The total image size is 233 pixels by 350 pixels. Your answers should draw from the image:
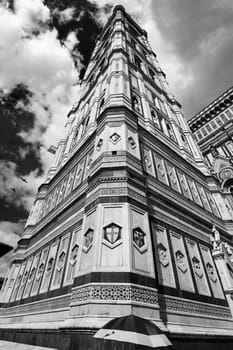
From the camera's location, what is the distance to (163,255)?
4422mm

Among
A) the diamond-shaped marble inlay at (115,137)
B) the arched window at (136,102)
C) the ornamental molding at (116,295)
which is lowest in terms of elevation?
the ornamental molding at (116,295)

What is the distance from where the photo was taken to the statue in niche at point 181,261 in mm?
4664

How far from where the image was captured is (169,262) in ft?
14.5

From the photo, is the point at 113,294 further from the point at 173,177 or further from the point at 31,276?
the point at 173,177

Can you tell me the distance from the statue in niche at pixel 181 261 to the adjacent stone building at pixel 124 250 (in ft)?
0.09

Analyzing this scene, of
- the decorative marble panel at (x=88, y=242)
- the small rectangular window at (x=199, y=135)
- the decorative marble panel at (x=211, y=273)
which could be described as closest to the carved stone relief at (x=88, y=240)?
the decorative marble panel at (x=88, y=242)

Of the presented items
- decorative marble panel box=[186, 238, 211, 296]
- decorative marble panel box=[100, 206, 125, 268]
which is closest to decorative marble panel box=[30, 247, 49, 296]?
decorative marble panel box=[100, 206, 125, 268]

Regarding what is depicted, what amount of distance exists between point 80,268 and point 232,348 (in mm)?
3528

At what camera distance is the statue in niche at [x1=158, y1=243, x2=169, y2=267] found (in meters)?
4.29

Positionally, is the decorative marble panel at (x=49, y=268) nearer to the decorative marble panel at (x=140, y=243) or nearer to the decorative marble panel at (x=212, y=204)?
the decorative marble panel at (x=140, y=243)

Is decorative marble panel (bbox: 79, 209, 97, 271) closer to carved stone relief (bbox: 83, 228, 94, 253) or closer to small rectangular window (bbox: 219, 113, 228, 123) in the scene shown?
carved stone relief (bbox: 83, 228, 94, 253)

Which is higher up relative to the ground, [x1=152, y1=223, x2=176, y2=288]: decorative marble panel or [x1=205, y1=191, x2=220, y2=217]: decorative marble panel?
[x1=205, y1=191, x2=220, y2=217]: decorative marble panel

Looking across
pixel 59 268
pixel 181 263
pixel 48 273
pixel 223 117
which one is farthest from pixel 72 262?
pixel 223 117

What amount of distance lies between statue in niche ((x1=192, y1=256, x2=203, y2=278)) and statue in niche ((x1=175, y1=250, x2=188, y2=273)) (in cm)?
48
